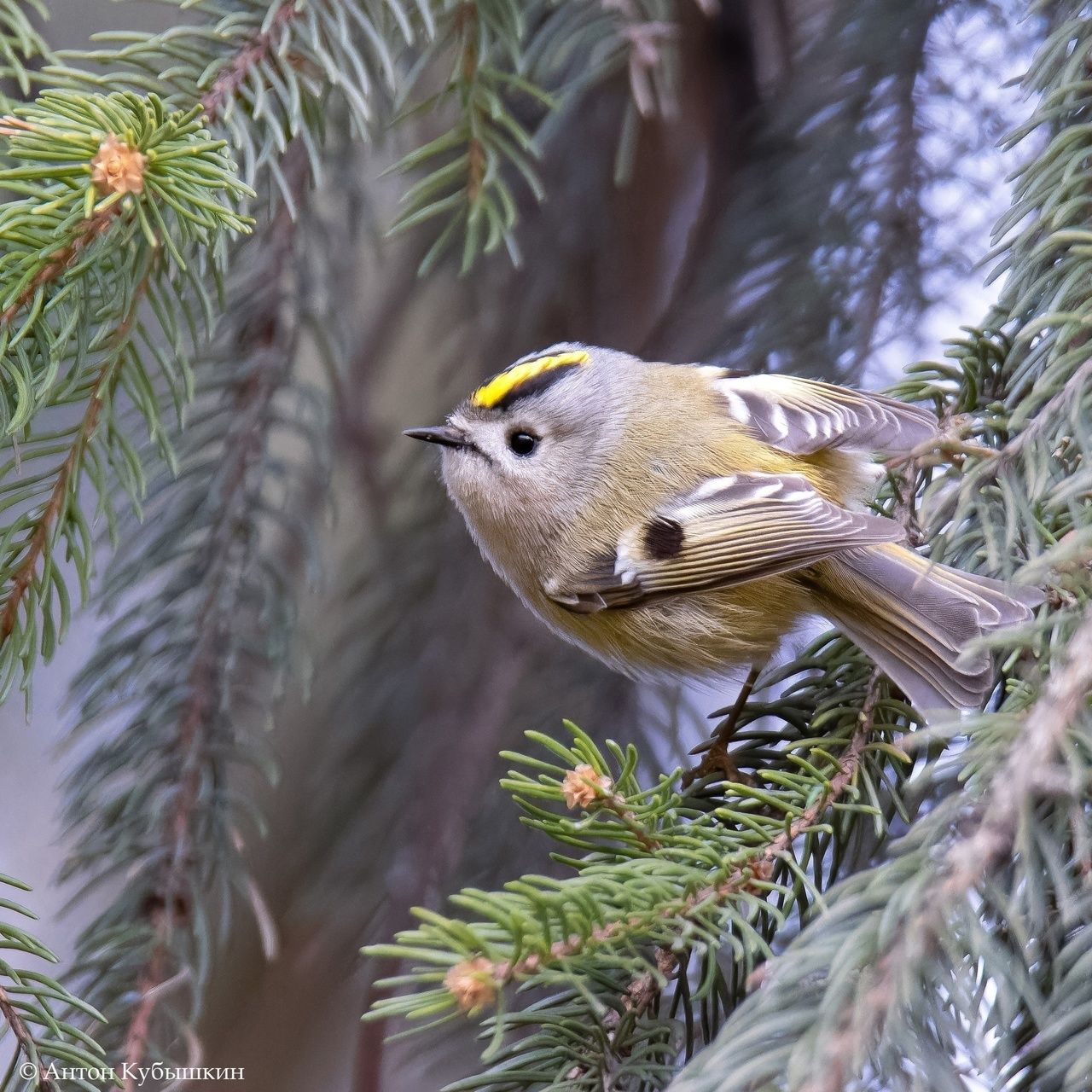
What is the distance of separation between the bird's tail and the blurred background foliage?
33mm

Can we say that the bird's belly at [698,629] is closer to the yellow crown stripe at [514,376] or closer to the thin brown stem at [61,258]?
the yellow crown stripe at [514,376]

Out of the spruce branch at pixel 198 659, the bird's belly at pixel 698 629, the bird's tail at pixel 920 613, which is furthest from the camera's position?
the bird's belly at pixel 698 629

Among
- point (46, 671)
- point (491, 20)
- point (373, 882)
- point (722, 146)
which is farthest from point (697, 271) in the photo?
point (46, 671)

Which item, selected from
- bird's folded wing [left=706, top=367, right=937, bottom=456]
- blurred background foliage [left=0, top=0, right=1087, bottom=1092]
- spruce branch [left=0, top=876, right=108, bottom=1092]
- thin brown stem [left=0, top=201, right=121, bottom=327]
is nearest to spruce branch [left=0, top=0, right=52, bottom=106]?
blurred background foliage [left=0, top=0, right=1087, bottom=1092]

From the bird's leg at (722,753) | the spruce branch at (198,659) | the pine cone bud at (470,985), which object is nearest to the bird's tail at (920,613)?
the bird's leg at (722,753)

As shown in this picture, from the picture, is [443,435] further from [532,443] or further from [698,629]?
[698,629]

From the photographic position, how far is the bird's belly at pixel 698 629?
91cm

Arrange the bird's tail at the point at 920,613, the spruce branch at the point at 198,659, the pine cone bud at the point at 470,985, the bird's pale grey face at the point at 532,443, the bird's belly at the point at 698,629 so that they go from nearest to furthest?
1. the pine cone bud at the point at 470,985
2. the bird's tail at the point at 920,613
3. the spruce branch at the point at 198,659
4. the bird's belly at the point at 698,629
5. the bird's pale grey face at the point at 532,443

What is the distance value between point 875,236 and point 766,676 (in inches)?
17.3

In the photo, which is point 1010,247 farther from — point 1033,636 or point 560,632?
point 560,632

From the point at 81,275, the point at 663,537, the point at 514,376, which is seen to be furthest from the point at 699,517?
the point at 81,275

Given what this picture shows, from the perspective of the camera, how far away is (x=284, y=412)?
929mm

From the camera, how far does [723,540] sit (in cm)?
88

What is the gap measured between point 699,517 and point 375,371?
0.40m
